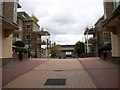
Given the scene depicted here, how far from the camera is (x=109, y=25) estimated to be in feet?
68.3

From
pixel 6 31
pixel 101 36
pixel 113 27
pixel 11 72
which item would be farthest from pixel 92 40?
pixel 11 72

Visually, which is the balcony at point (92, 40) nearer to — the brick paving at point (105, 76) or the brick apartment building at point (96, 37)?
the brick apartment building at point (96, 37)

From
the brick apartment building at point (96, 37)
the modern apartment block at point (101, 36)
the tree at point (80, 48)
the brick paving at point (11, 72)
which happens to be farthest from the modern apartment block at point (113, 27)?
the tree at point (80, 48)

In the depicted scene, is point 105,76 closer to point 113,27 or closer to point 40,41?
point 113,27

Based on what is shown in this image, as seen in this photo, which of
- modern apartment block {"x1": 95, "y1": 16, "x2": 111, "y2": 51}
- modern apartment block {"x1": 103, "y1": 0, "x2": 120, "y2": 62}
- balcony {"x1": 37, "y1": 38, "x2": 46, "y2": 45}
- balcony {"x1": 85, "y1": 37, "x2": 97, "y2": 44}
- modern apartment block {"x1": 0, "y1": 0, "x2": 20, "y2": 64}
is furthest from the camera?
balcony {"x1": 37, "y1": 38, "x2": 46, "y2": 45}

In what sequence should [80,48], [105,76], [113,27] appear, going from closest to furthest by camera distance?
[105,76] → [113,27] → [80,48]

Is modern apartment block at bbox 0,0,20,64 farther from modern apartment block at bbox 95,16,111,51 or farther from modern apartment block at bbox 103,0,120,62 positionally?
modern apartment block at bbox 95,16,111,51

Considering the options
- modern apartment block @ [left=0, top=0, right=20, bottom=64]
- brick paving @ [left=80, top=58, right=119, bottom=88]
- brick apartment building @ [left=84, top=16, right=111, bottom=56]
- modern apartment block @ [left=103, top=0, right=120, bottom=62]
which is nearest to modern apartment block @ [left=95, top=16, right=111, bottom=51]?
brick apartment building @ [left=84, top=16, right=111, bottom=56]

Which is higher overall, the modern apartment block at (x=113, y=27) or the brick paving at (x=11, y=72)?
the modern apartment block at (x=113, y=27)

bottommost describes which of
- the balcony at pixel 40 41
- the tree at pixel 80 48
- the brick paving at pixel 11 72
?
the brick paving at pixel 11 72

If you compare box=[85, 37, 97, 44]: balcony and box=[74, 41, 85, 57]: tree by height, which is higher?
box=[85, 37, 97, 44]: balcony

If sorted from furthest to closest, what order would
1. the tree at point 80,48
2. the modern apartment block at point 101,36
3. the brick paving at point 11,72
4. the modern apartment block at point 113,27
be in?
1. the tree at point 80,48
2. the modern apartment block at point 101,36
3. the modern apartment block at point 113,27
4. the brick paving at point 11,72

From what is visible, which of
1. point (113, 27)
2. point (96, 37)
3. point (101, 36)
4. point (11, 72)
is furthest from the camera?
point (96, 37)

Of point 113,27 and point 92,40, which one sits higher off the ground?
point 92,40
